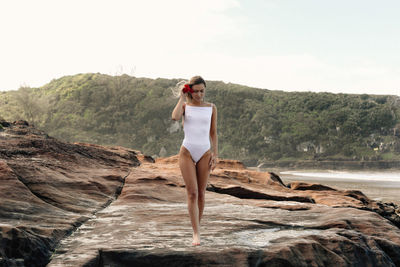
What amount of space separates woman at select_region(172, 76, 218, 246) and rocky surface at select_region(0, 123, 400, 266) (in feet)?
2.10

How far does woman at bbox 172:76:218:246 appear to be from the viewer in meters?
4.26

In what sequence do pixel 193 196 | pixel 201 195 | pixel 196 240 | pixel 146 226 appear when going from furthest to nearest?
pixel 146 226 → pixel 201 195 → pixel 193 196 → pixel 196 240

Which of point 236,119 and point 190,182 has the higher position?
point 190,182

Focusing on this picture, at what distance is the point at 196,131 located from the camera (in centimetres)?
436

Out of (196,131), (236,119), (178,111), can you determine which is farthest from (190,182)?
(236,119)

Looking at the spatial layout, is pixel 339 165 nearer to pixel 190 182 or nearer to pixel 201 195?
pixel 201 195

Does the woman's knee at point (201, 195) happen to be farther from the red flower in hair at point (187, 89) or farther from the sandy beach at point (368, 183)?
the sandy beach at point (368, 183)

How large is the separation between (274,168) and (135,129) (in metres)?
27.3

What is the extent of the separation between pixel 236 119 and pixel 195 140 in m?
61.2

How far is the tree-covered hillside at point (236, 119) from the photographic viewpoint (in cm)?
5466

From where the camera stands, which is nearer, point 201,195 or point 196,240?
point 196,240

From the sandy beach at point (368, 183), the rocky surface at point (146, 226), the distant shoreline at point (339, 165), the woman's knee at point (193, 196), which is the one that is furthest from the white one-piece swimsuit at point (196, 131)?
the distant shoreline at point (339, 165)

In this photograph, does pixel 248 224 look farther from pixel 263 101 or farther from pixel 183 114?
pixel 263 101

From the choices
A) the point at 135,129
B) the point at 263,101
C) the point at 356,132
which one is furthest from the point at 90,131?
the point at 356,132
